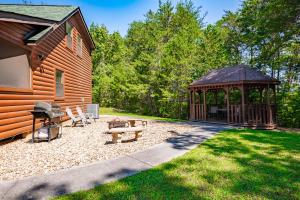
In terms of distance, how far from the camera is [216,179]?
3725mm

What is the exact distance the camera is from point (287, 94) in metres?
16.7

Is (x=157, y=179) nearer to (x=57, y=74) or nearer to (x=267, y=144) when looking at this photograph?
(x=267, y=144)

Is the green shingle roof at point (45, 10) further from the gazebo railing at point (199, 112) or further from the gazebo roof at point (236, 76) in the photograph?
the gazebo railing at point (199, 112)

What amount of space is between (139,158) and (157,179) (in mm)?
1332

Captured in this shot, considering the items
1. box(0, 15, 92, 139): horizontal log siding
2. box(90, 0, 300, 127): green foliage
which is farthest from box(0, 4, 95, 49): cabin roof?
box(90, 0, 300, 127): green foliage

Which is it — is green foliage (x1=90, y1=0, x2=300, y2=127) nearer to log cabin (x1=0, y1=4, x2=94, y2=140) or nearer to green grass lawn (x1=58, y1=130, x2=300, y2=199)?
log cabin (x1=0, y1=4, x2=94, y2=140)

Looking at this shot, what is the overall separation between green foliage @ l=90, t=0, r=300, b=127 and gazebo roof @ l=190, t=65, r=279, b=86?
8.20 feet

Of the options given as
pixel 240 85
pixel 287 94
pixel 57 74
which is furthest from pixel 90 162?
pixel 287 94

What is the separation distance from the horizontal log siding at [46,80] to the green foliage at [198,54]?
6.87 m

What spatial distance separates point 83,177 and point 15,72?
6.20 meters

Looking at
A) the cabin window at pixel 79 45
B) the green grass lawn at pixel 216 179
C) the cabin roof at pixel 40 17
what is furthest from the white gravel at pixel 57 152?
the cabin window at pixel 79 45

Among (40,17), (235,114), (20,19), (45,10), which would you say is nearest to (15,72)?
(20,19)

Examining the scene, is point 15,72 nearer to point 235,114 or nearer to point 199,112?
point 199,112

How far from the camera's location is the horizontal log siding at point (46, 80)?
6543 mm
